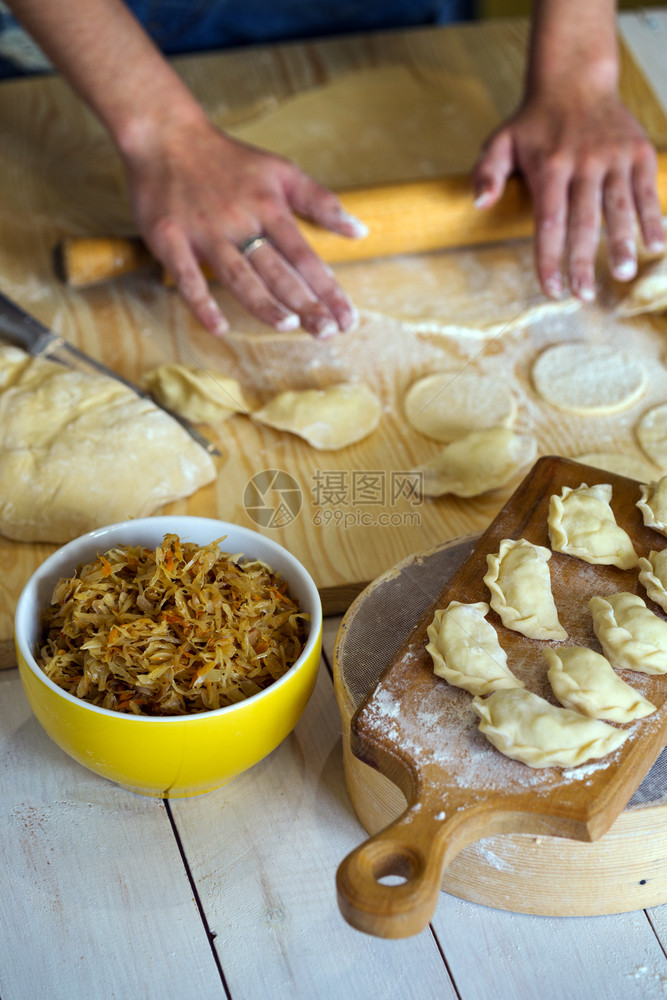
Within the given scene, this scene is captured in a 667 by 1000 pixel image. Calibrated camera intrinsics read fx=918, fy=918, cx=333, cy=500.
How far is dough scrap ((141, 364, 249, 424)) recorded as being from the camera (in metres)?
1.39

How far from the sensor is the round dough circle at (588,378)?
1.43 metres

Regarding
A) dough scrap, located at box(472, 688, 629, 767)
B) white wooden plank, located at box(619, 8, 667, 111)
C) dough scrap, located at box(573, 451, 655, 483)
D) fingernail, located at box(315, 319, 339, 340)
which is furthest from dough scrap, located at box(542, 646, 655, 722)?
white wooden plank, located at box(619, 8, 667, 111)

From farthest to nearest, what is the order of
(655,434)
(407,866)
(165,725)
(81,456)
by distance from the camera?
1. (655,434)
2. (81,456)
3. (165,725)
4. (407,866)

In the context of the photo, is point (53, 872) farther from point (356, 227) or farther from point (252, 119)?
point (252, 119)

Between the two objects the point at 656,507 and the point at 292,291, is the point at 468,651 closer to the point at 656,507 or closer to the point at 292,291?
the point at 656,507

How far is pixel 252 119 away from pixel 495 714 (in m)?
1.62

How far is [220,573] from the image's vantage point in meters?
0.98

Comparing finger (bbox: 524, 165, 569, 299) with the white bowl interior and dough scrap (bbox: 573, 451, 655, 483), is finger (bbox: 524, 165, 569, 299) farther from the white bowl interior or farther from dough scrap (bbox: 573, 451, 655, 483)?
the white bowl interior

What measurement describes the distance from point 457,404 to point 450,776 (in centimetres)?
73

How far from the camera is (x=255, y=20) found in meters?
2.21

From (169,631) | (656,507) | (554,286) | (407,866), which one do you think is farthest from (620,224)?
(407,866)

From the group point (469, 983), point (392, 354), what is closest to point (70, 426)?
point (392, 354)

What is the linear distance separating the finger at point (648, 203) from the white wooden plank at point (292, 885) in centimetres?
104

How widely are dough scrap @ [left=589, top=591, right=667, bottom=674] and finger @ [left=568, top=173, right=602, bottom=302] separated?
2.56 ft
